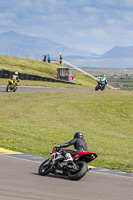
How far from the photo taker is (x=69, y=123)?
2134cm

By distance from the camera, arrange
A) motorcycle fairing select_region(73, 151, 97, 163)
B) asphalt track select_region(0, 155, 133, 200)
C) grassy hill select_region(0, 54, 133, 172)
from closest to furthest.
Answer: asphalt track select_region(0, 155, 133, 200) < motorcycle fairing select_region(73, 151, 97, 163) < grassy hill select_region(0, 54, 133, 172)

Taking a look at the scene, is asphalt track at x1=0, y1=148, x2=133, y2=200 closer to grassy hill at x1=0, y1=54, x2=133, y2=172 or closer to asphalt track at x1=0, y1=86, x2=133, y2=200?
asphalt track at x1=0, y1=86, x2=133, y2=200

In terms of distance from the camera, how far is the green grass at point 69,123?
14.0m

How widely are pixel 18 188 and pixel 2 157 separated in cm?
446

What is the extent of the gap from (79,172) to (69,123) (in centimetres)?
1262

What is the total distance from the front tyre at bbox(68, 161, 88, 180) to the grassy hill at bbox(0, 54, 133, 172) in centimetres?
247

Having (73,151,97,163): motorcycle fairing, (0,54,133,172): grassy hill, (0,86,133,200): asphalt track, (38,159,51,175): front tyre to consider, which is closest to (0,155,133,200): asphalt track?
(0,86,133,200): asphalt track

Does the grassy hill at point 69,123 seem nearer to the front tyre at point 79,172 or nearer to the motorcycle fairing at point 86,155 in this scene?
the motorcycle fairing at point 86,155

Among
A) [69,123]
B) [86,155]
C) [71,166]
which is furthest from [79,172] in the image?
[69,123]

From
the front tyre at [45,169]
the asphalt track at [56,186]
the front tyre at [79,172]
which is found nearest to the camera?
the asphalt track at [56,186]

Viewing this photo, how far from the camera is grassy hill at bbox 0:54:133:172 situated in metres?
14.0

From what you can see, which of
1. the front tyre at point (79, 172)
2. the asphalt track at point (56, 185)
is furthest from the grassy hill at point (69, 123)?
the front tyre at point (79, 172)

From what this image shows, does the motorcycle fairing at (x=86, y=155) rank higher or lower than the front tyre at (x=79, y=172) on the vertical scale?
higher

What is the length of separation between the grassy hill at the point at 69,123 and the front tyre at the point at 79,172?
97.2 inches
